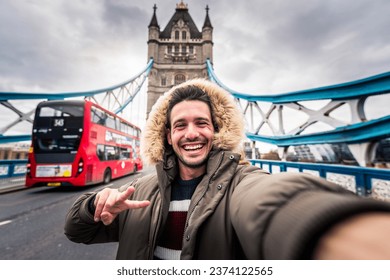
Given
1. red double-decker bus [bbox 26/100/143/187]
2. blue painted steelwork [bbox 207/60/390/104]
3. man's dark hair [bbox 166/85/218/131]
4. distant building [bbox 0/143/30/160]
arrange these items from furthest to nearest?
distant building [bbox 0/143/30/160] → blue painted steelwork [bbox 207/60/390/104] → red double-decker bus [bbox 26/100/143/187] → man's dark hair [bbox 166/85/218/131]

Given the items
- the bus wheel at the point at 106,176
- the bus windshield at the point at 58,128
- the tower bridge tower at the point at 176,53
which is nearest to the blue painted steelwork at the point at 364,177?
the bus windshield at the point at 58,128

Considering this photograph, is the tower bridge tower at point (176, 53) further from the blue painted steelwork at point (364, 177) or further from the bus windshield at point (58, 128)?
the blue painted steelwork at point (364, 177)

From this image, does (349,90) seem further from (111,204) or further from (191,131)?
(111,204)

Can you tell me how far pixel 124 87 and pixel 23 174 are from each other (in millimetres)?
21273

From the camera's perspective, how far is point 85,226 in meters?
0.94

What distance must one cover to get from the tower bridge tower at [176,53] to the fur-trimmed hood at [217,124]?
2981 cm

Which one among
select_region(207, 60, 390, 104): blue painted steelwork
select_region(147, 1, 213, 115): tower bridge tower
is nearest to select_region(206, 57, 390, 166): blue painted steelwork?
select_region(207, 60, 390, 104): blue painted steelwork

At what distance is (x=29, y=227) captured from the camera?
2662 mm

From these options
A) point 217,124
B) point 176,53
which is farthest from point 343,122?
point 176,53

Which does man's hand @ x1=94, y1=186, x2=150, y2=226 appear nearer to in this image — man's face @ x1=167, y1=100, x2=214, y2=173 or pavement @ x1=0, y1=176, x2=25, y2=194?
man's face @ x1=167, y1=100, x2=214, y2=173

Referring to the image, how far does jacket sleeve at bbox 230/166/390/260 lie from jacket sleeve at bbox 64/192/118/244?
80 cm

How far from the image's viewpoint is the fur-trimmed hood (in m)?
1.26

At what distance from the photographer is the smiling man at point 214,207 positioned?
400mm
